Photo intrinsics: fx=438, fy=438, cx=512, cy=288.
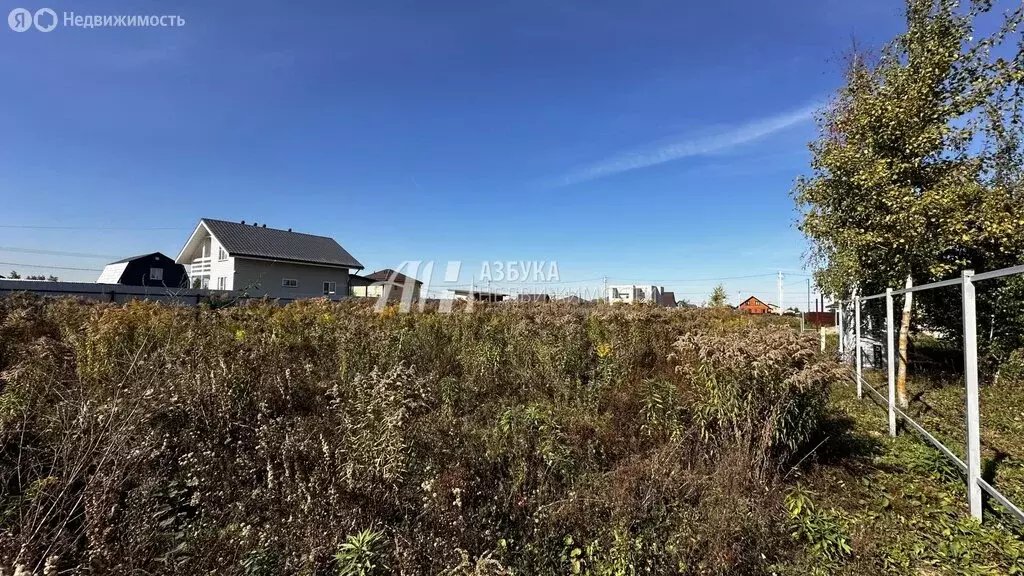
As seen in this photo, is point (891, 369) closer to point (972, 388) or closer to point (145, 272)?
point (972, 388)

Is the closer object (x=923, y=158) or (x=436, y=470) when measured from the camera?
(x=436, y=470)

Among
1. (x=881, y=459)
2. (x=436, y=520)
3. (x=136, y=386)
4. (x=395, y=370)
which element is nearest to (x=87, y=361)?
(x=136, y=386)

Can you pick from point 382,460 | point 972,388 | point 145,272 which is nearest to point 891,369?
point 972,388

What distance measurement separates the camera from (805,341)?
318cm

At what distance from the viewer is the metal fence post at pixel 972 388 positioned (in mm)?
2529

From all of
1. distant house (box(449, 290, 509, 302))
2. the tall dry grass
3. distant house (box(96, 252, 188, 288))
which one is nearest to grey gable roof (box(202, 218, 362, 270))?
distant house (box(96, 252, 188, 288))

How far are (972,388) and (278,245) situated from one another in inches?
961

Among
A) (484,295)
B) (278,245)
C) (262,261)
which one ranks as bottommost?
(484,295)

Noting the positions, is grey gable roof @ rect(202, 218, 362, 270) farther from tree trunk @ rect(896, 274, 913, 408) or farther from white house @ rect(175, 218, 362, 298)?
tree trunk @ rect(896, 274, 913, 408)

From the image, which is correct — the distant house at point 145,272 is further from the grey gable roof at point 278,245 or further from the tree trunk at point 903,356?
the tree trunk at point 903,356

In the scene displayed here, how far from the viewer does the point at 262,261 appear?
810 inches

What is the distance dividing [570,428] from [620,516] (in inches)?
43.3

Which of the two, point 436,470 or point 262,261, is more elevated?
point 262,261

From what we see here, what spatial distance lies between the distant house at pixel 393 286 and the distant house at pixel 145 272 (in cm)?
1164
